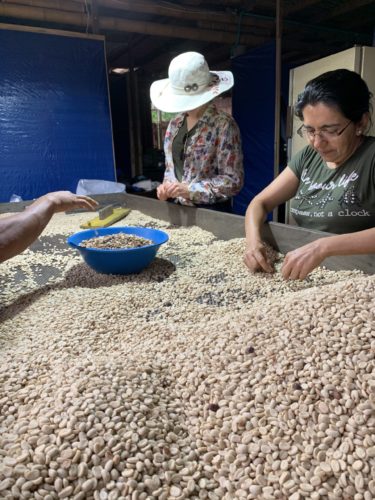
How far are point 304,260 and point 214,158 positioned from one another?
1135mm

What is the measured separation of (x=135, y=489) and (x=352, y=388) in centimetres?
49

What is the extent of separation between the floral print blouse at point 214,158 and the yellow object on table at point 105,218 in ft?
1.87

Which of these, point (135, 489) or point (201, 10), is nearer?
point (135, 489)

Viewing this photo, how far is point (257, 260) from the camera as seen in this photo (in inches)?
63.9

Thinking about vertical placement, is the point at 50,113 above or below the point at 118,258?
above

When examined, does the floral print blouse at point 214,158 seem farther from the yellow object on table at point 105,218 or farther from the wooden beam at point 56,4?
the wooden beam at point 56,4

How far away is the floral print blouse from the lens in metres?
2.26

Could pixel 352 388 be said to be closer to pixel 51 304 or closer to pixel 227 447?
pixel 227 447

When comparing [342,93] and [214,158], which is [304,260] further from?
[214,158]

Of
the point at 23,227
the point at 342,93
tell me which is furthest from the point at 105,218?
the point at 342,93

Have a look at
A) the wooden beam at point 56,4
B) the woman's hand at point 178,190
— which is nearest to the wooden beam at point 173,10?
the wooden beam at point 56,4

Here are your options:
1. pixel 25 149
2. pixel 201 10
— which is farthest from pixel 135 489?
pixel 201 10

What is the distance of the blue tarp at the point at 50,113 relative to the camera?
4.21 m

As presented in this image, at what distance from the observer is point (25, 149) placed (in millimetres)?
4395
